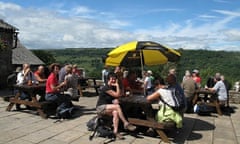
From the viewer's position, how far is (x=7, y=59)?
40.3 feet

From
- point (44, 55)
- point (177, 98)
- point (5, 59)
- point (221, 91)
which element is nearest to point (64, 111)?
point (177, 98)

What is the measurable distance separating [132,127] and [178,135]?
1.01 metres

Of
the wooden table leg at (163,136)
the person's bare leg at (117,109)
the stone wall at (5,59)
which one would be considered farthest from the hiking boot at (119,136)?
the stone wall at (5,59)

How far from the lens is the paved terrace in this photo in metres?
5.10

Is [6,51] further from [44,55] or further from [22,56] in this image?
[44,55]

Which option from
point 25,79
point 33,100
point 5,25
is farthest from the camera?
point 5,25

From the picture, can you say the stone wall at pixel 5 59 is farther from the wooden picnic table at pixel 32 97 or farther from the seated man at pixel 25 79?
the wooden picnic table at pixel 32 97

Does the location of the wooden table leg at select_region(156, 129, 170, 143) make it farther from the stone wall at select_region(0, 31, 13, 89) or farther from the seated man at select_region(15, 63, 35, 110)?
the stone wall at select_region(0, 31, 13, 89)

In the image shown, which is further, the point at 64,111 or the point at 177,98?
the point at 64,111

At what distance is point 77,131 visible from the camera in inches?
223

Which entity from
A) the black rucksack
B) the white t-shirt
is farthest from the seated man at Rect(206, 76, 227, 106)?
the black rucksack

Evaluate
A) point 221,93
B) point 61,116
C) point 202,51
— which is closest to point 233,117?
point 221,93

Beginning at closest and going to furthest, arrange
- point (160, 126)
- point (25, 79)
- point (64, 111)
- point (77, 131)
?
point (160, 126), point (77, 131), point (64, 111), point (25, 79)

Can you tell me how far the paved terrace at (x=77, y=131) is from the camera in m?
5.10
